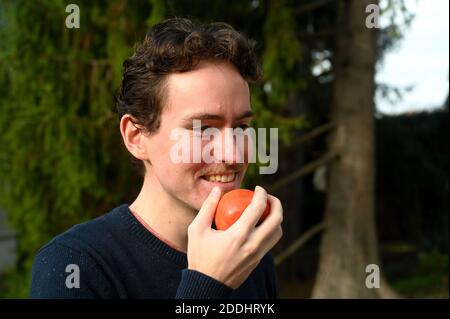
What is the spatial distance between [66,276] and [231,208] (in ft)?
1.83

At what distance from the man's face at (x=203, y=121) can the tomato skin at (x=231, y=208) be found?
0.13m

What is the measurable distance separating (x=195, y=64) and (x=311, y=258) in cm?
1125

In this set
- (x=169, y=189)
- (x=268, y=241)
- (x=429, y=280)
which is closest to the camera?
(x=268, y=241)

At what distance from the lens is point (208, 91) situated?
1.95m

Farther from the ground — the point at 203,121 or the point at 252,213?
the point at 203,121

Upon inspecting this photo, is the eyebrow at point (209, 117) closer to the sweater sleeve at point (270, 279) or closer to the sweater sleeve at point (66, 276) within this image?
the sweater sleeve at point (66, 276)

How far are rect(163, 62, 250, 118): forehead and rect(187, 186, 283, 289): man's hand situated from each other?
364mm

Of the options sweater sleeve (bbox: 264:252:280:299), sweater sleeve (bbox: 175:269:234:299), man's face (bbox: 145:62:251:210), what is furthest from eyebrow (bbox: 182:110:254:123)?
sweater sleeve (bbox: 264:252:280:299)

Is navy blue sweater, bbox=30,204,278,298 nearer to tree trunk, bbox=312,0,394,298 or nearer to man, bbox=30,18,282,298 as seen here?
man, bbox=30,18,282,298

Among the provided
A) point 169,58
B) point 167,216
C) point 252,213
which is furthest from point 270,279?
point 169,58

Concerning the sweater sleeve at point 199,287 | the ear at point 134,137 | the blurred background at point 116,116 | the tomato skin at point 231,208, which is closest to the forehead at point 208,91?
the ear at point 134,137

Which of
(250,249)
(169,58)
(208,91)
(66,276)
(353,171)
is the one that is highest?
(169,58)

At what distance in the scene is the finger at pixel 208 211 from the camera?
172 cm

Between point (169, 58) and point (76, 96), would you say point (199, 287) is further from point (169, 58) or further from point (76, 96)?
point (76, 96)
